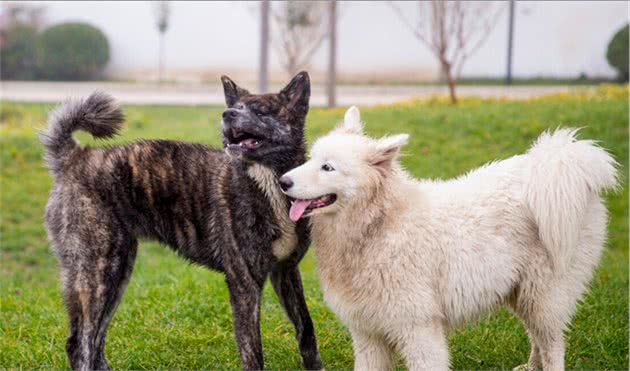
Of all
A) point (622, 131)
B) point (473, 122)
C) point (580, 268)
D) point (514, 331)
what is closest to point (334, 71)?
point (473, 122)

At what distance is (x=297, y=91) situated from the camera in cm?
455

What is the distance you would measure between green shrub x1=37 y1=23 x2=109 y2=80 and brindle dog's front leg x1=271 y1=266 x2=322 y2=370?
12.3 m

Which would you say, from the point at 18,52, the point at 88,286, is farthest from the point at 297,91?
the point at 18,52

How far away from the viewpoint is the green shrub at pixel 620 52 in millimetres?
11804

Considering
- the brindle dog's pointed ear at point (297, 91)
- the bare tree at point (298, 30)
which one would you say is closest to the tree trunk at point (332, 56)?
the bare tree at point (298, 30)

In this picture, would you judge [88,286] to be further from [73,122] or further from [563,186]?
[563,186]

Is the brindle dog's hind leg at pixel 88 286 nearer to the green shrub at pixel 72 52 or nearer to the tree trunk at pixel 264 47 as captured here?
the tree trunk at pixel 264 47

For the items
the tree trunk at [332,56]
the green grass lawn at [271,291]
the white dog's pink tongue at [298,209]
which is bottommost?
the green grass lawn at [271,291]

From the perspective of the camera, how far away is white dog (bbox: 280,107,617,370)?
407 cm

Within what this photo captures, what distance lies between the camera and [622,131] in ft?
36.6

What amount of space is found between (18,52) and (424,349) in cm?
1531

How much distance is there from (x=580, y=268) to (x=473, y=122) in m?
7.56

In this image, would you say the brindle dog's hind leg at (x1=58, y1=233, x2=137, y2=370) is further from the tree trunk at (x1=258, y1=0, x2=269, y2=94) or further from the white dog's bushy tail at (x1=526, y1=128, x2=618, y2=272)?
the tree trunk at (x1=258, y1=0, x2=269, y2=94)

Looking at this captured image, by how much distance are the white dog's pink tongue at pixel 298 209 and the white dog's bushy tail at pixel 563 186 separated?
125cm
